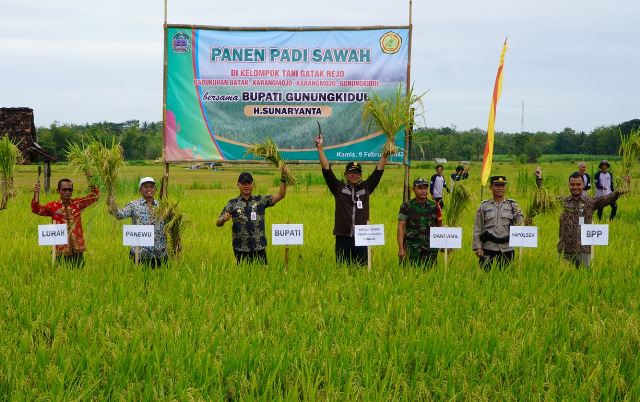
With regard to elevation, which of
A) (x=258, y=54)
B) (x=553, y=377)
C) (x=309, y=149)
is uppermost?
(x=258, y=54)

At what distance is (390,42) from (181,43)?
3.10 m

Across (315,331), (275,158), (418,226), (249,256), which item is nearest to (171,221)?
(249,256)

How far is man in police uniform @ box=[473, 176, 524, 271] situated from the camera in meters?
7.03

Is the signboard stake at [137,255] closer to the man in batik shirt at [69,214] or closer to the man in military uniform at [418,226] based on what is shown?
the man in batik shirt at [69,214]

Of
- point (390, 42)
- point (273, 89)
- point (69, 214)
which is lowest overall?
point (69, 214)

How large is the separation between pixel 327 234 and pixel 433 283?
439 centimetres

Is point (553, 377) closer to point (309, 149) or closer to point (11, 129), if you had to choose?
point (309, 149)

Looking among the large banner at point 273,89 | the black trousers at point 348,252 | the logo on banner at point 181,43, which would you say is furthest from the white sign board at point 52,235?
the logo on banner at point 181,43

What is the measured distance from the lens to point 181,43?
9.72 metres

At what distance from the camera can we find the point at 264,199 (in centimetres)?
698

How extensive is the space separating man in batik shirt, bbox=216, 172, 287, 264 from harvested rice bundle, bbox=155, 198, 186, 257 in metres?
0.47

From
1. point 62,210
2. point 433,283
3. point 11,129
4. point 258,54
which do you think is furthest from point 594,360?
point 11,129

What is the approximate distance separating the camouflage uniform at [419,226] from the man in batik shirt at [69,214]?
3361mm

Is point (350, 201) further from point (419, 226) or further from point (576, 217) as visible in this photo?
point (576, 217)
